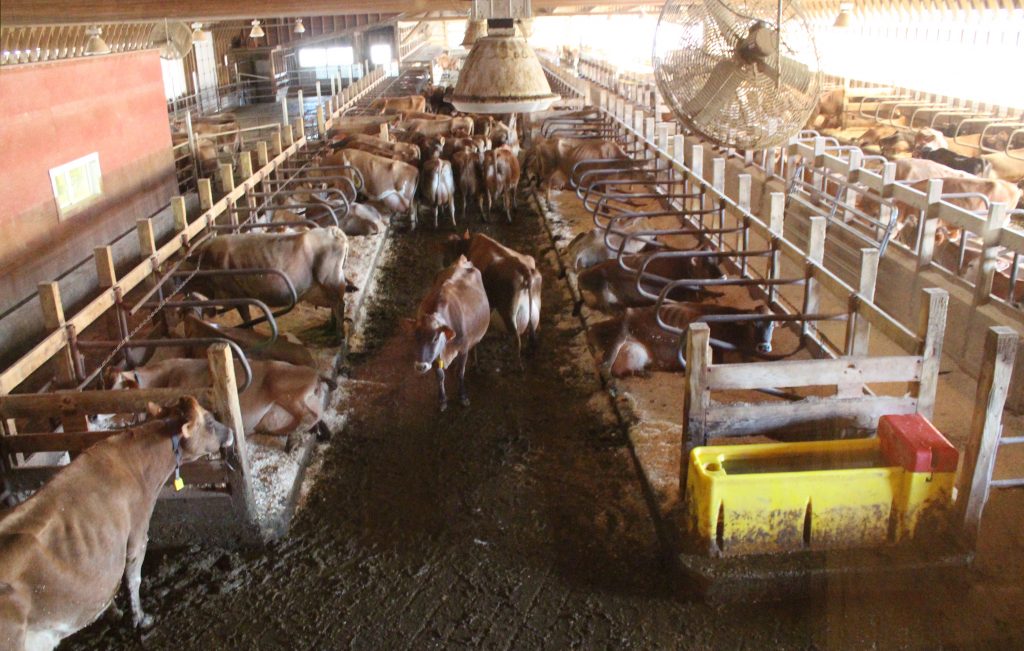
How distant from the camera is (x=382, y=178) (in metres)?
14.0

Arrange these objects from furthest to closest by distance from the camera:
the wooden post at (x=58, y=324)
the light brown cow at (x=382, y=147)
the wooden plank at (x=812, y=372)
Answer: the light brown cow at (x=382, y=147), the wooden post at (x=58, y=324), the wooden plank at (x=812, y=372)

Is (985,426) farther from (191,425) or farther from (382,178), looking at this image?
(382,178)

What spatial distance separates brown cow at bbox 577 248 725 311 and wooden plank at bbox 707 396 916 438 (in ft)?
11.8

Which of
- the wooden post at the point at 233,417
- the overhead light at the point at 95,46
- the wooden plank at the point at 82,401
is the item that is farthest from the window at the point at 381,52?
the wooden plank at the point at 82,401

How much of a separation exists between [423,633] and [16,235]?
22.6 feet

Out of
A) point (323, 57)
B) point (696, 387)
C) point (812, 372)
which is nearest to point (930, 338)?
point (812, 372)

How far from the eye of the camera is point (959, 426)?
258 inches

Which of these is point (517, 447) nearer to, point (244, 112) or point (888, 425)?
point (888, 425)

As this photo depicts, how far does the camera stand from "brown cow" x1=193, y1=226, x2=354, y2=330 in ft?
28.3

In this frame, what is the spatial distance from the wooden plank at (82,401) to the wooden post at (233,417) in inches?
9.0

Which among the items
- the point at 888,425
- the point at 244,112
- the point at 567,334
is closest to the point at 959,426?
the point at 888,425

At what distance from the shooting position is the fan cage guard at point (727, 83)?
525cm

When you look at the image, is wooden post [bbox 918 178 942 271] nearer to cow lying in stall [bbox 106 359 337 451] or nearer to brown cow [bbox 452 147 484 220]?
cow lying in stall [bbox 106 359 337 451]

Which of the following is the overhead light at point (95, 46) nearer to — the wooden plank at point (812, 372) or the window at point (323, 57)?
the wooden plank at point (812, 372)
